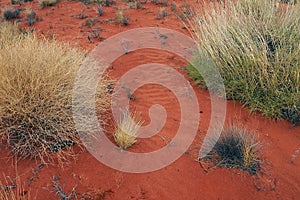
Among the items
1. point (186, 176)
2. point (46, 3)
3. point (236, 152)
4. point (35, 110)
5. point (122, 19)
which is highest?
point (46, 3)

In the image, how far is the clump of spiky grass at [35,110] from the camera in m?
4.01

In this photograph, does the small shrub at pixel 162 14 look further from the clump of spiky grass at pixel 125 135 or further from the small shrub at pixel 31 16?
the clump of spiky grass at pixel 125 135

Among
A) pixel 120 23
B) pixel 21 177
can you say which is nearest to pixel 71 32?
pixel 120 23

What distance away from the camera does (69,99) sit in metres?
4.37

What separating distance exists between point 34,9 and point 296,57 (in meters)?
8.44

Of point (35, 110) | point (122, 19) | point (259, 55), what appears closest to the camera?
point (35, 110)

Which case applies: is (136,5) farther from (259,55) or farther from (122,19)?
(259,55)

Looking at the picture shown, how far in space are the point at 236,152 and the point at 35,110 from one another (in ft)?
8.53

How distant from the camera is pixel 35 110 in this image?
4.15 m

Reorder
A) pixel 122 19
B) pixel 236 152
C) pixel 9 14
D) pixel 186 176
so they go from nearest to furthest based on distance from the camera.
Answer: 1. pixel 186 176
2. pixel 236 152
3. pixel 122 19
4. pixel 9 14

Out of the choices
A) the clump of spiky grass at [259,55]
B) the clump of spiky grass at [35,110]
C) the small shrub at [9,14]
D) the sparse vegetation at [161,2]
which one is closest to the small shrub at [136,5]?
the sparse vegetation at [161,2]

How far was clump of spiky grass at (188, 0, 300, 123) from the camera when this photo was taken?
4980mm

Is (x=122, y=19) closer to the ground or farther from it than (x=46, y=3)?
closer to the ground

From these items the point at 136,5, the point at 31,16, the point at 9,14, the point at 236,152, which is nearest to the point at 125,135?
the point at 236,152
